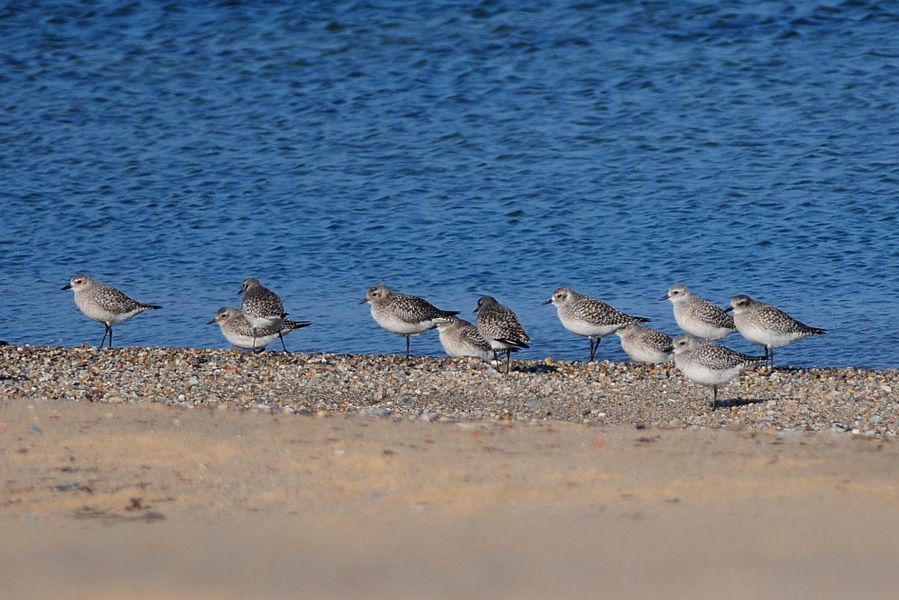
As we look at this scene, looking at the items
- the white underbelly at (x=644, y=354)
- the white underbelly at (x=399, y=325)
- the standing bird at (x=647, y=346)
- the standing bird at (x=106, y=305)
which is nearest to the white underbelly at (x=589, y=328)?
the standing bird at (x=647, y=346)

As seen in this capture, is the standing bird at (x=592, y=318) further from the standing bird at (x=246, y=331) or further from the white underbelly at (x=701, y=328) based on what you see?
the standing bird at (x=246, y=331)

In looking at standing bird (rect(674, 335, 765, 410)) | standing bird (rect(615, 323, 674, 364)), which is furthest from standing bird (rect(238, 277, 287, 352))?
standing bird (rect(674, 335, 765, 410))

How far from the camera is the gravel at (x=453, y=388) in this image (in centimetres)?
1084

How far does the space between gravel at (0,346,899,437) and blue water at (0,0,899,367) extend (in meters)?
1.53

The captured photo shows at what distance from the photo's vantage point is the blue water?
52.8 ft

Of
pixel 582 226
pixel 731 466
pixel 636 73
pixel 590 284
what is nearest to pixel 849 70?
pixel 636 73

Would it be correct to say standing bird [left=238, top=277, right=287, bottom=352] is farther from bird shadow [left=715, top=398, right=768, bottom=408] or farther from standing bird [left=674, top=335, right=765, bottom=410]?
bird shadow [left=715, top=398, right=768, bottom=408]

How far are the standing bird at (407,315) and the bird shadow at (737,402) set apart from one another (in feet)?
10.7

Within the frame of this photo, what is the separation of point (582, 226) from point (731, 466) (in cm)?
997

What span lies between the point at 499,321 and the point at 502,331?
0.22 m

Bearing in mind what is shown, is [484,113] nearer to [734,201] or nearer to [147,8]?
[734,201]

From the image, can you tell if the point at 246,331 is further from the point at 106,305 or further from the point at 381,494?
the point at 381,494

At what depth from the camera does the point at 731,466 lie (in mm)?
7906

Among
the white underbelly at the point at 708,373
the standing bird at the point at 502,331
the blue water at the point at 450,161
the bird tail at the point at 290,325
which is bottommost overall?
the blue water at the point at 450,161
